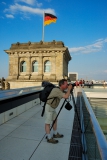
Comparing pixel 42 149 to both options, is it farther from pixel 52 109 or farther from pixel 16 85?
pixel 16 85

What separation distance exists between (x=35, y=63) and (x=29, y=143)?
28.8 metres

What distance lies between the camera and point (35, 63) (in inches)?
1271

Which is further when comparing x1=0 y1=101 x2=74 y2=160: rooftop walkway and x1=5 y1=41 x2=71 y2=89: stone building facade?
x1=5 y1=41 x2=71 y2=89: stone building facade

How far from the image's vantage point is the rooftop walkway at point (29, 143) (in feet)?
11.5

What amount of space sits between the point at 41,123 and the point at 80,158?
285 centimetres

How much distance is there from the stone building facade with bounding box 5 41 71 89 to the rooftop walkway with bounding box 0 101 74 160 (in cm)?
2368

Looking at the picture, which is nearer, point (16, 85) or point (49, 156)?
point (49, 156)

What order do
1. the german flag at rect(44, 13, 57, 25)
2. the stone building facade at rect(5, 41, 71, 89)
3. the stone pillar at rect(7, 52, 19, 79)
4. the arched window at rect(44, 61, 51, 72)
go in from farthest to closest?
the german flag at rect(44, 13, 57, 25), the stone pillar at rect(7, 52, 19, 79), the arched window at rect(44, 61, 51, 72), the stone building facade at rect(5, 41, 71, 89)

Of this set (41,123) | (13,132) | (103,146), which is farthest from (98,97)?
(103,146)

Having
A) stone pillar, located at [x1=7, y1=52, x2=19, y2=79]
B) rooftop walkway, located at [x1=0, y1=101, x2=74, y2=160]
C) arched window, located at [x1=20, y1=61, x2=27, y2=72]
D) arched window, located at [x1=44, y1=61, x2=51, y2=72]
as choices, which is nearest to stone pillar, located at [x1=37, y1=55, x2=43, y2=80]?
arched window, located at [x1=44, y1=61, x2=51, y2=72]

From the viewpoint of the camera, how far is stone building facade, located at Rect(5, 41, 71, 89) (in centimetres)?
3003

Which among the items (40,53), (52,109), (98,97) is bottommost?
(98,97)

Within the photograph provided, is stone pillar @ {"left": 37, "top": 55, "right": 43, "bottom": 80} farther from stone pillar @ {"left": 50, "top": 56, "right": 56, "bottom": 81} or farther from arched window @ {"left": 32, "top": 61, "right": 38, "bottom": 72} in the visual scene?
stone pillar @ {"left": 50, "top": 56, "right": 56, "bottom": 81}

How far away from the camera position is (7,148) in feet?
12.5
